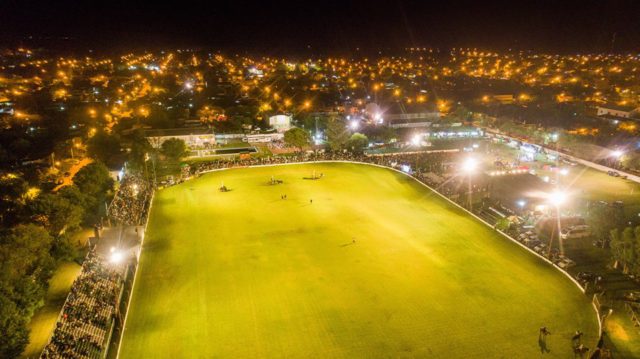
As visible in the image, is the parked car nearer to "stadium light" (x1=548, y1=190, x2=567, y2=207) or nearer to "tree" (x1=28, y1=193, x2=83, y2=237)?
"stadium light" (x1=548, y1=190, x2=567, y2=207)

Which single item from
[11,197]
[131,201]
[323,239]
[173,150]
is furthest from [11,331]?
[173,150]

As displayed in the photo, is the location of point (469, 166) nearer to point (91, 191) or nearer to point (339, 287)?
point (339, 287)

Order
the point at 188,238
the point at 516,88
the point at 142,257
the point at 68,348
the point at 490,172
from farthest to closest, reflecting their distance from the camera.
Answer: the point at 516,88
the point at 490,172
the point at 188,238
the point at 142,257
the point at 68,348

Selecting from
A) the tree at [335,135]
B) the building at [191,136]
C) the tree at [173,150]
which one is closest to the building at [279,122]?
the building at [191,136]

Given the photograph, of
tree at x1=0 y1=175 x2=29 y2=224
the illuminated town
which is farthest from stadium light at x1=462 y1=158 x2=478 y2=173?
tree at x1=0 y1=175 x2=29 y2=224

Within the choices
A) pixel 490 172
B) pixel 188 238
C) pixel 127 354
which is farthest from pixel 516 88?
pixel 127 354

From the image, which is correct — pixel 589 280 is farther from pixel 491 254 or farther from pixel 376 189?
pixel 376 189

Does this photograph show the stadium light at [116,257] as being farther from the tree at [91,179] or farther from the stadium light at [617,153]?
the stadium light at [617,153]
